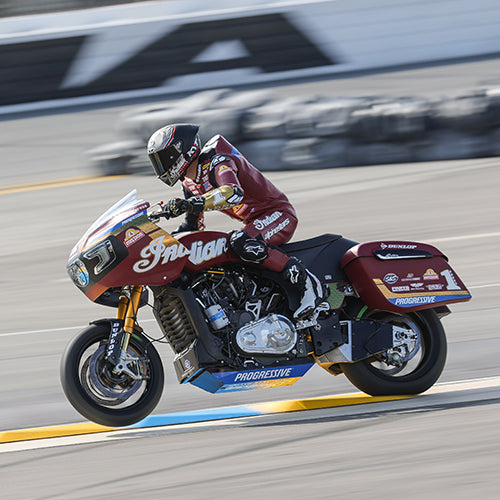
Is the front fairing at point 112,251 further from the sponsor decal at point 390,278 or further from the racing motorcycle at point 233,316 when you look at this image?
the sponsor decal at point 390,278

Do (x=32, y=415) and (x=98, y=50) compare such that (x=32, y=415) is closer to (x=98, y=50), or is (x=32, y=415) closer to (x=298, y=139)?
(x=298, y=139)

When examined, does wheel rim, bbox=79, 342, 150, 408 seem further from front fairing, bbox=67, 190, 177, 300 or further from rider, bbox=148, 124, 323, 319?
rider, bbox=148, 124, 323, 319

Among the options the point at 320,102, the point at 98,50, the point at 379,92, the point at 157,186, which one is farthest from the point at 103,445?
the point at 98,50

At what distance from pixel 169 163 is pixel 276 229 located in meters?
0.86

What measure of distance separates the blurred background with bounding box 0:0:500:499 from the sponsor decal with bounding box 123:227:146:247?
1172 millimetres

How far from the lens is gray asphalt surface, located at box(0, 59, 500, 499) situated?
4652 millimetres

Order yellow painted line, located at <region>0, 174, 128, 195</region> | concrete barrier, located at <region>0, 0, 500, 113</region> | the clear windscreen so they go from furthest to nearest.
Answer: concrete barrier, located at <region>0, 0, 500, 113</region> < yellow painted line, located at <region>0, 174, 128, 195</region> < the clear windscreen

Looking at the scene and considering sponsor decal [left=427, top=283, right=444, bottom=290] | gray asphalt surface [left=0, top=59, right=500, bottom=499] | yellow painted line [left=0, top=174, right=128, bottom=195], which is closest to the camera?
gray asphalt surface [left=0, top=59, right=500, bottom=499]

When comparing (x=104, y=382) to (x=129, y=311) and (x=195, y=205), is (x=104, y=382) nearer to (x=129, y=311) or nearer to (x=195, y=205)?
(x=129, y=311)

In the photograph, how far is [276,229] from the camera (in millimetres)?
6242

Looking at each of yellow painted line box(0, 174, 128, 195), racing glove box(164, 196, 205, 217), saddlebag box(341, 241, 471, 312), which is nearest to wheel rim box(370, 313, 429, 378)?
saddlebag box(341, 241, 471, 312)

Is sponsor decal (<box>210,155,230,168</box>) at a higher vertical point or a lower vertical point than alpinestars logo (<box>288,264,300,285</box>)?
higher

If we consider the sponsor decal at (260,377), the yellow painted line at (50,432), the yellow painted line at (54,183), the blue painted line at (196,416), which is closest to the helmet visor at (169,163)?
the sponsor decal at (260,377)

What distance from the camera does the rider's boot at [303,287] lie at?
6.02 meters
